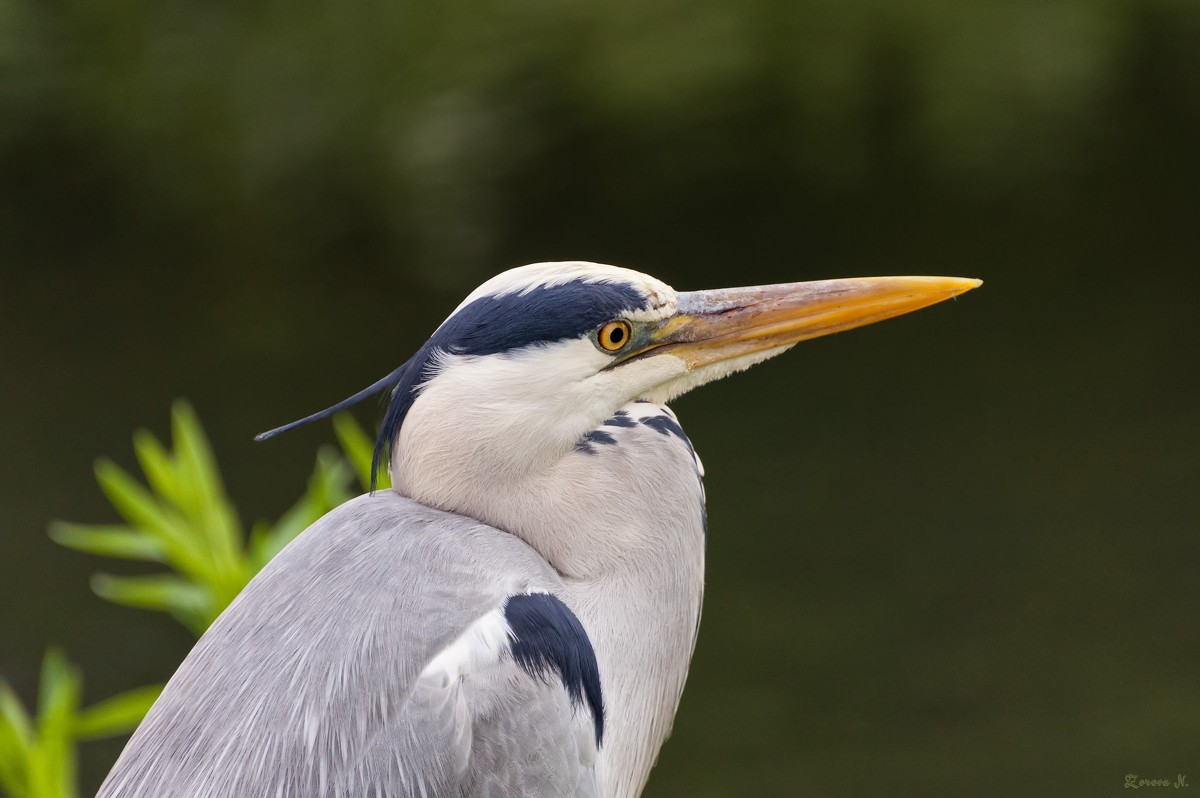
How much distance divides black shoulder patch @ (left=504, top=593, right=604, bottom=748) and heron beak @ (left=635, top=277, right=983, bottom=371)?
0.31m

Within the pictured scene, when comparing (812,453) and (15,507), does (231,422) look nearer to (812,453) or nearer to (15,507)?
(15,507)

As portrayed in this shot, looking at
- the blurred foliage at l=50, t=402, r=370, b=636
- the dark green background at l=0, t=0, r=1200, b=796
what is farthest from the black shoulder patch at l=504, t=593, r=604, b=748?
the dark green background at l=0, t=0, r=1200, b=796

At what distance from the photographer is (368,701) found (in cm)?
135

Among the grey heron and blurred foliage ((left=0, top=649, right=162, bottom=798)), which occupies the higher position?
the grey heron

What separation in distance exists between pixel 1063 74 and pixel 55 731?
3.45 m

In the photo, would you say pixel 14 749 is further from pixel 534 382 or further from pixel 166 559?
pixel 534 382

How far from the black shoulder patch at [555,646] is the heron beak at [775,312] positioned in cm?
31

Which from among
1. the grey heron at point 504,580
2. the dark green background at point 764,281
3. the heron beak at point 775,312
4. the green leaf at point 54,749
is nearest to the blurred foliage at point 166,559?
the green leaf at point 54,749

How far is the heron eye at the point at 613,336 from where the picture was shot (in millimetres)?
1469

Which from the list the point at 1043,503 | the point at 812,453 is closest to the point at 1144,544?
the point at 1043,503

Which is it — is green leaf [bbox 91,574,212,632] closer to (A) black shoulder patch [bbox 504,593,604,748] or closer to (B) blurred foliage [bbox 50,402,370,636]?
(B) blurred foliage [bbox 50,402,370,636]

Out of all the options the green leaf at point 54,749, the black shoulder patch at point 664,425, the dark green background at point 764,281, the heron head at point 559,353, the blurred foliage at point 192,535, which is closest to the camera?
the heron head at point 559,353

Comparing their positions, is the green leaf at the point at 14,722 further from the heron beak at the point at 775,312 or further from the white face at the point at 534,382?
the heron beak at the point at 775,312

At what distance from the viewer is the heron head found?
1.44 meters
